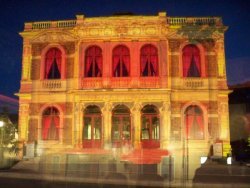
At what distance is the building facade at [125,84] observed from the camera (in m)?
25.6

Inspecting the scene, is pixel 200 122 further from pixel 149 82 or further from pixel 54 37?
pixel 54 37

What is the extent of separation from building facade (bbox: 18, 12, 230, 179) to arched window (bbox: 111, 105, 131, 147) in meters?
0.07

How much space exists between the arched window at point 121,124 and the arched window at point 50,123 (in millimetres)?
4175

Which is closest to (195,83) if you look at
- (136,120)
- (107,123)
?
(136,120)

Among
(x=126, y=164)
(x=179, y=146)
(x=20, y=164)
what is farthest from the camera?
(x=179, y=146)

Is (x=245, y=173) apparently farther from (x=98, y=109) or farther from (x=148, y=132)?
(x=98, y=109)

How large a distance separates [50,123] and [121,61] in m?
6.98

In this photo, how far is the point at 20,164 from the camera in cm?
2230

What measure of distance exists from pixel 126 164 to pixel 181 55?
9992mm

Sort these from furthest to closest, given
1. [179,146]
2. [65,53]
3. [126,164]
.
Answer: [65,53], [179,146], [126,164]

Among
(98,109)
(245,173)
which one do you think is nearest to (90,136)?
(98,109)

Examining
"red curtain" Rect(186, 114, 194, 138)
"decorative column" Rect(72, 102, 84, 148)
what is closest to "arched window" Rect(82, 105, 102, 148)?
"decorative column" Rect(72, 102, 84, 148)

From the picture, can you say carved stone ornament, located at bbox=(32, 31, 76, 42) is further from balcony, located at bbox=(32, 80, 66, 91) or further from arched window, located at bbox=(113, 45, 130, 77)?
arched window, located at bbox=(113, 45, 130, 77)

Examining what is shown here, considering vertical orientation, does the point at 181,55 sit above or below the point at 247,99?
above
